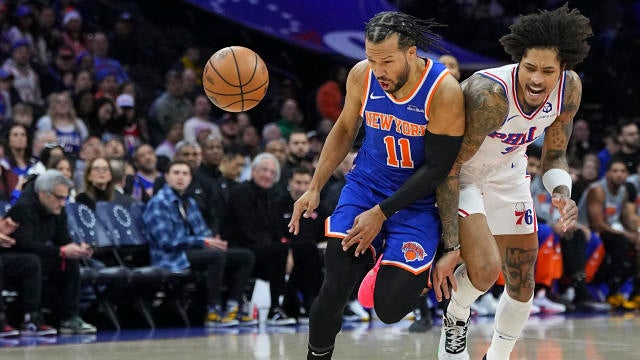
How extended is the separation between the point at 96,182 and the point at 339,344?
3.01 m

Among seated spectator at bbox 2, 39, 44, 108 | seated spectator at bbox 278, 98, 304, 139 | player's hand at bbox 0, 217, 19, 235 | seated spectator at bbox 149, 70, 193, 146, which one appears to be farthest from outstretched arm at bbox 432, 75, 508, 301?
seated spectator at bbox 278, 98, 304, 139

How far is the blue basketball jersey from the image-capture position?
16.5 ft

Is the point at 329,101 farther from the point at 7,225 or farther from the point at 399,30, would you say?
the point at 399,30

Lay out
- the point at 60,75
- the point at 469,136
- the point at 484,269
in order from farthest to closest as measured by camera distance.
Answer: the point at 60,75 < the point at 484,269 < the point at 469,136

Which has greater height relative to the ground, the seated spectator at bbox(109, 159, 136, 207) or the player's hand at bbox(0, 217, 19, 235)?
the seated spectator at bbox(109, 159, 136, 207)

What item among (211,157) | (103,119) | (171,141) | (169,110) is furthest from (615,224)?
(103,119)

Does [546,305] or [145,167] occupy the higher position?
[145,167]

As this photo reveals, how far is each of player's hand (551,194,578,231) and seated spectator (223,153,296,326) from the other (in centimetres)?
503

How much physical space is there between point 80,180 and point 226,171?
1.48 metres

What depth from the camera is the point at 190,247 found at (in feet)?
32.4

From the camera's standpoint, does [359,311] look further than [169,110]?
No

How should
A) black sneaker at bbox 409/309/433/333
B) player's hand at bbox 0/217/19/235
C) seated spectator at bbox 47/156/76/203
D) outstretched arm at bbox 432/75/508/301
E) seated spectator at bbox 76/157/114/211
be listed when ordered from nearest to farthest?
outstretched arm at bbox 432/75/508/301
player's hand at bbox 0/217/19/235
black sneaker at bbox 409/309/433/333
seated spectator at bbox 47/156/76/203
seated spectator at bbox 76/157/114/211

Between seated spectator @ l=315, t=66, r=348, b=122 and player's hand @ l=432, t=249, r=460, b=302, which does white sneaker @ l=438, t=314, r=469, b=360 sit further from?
seated spectator @ l=315, t=66, r=348, b=122

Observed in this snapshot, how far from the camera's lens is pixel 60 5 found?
15125 millimetres
